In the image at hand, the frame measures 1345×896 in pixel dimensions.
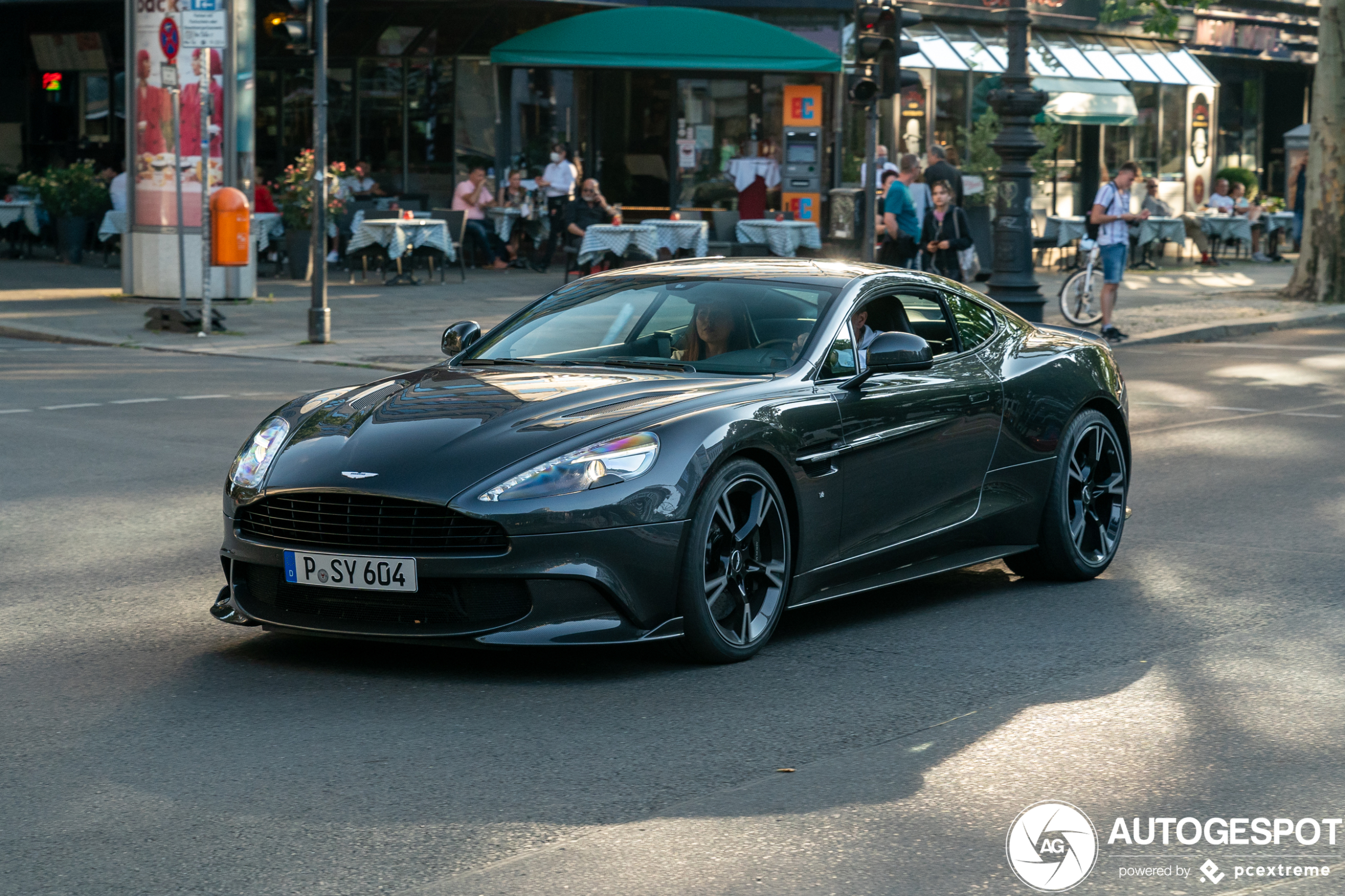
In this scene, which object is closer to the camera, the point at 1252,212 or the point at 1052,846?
the point at 1052,846

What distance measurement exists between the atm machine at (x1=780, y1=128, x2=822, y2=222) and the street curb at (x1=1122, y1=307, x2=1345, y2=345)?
367 inches

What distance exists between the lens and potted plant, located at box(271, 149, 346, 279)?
2480 centimetres

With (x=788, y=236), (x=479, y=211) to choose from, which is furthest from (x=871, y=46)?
(x=479, y=211)

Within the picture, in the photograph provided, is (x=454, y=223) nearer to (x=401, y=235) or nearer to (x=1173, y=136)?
(x=401, y=235)

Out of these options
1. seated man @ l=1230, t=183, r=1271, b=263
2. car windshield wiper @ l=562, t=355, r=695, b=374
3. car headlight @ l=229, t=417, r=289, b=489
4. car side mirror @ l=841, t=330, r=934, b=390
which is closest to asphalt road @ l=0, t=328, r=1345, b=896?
car headlight @ l=229, t=417, r=289, b=489

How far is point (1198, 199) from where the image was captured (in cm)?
3988

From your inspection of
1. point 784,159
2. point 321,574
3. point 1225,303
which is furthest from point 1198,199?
point 321,574

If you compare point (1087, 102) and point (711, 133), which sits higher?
point (1087, 102)

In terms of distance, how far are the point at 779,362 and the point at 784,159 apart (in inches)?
997

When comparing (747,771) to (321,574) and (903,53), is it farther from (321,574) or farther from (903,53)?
(903,53)

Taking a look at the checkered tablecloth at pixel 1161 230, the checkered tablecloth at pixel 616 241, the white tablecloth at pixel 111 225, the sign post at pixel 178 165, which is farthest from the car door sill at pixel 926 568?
the checkered tablecloth at pixel 1161 230

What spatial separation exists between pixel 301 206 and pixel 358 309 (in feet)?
11.5

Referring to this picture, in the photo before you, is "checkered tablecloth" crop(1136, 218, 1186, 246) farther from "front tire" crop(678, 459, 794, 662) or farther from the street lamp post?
"front tire" crop(678, 459, 794, 662)

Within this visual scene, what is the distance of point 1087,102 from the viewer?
1390 inches
